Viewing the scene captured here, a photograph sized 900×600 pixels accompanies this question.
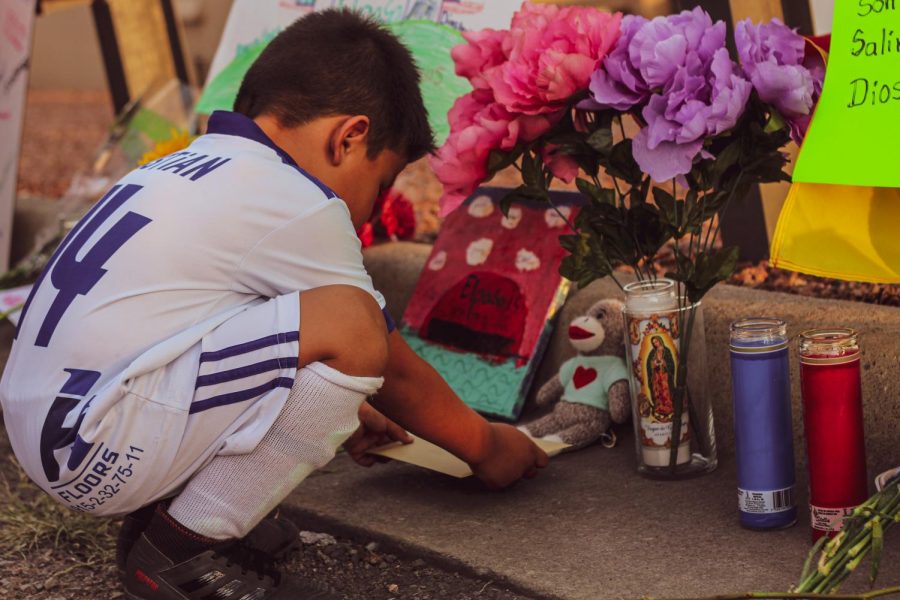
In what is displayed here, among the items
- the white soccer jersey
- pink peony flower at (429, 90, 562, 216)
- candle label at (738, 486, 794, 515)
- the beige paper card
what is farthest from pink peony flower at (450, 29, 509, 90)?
candle label at (738, 486, 794, 515)

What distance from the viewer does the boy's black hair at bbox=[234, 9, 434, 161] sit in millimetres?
2047

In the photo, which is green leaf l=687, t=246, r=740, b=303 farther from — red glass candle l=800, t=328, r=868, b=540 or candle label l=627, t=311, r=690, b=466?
red glass candle l=800, t=328, r=868, b=540

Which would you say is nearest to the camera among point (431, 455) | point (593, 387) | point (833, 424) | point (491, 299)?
point (833, 424)

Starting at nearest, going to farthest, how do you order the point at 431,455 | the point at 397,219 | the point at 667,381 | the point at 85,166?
the point at 667,381 < the point at 431,455 < the point at 397,219 < the point at 85,166

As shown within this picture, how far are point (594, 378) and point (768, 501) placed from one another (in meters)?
0.56

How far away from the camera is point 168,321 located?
1711 millimetres

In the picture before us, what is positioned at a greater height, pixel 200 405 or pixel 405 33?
pixel 405 33

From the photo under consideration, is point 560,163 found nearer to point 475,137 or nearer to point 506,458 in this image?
point 475,137

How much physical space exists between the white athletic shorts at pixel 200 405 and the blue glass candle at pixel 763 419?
64 centimetres

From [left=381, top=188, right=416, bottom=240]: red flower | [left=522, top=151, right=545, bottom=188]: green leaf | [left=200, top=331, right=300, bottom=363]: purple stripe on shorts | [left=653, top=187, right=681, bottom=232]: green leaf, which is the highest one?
[left=522, top=151, right=545, bottom=188]: green leaf

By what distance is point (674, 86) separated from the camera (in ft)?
5.64

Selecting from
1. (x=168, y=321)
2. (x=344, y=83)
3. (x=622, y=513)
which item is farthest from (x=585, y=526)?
(x=344, y=83)

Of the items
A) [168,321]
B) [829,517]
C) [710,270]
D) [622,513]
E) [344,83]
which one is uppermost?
[344,83]

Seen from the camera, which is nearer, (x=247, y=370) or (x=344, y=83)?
(x=247, y=370)
